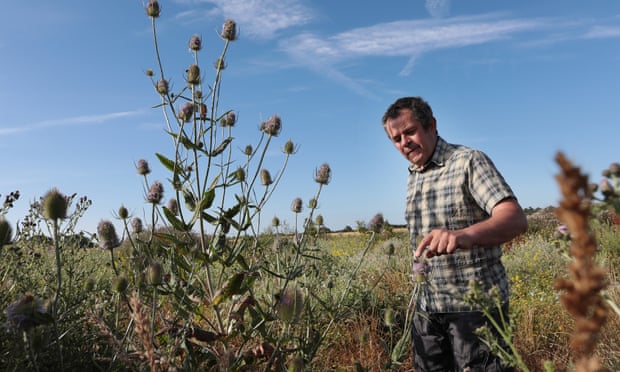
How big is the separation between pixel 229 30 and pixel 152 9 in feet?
1.67

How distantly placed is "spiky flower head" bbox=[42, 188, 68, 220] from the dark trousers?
1.73m

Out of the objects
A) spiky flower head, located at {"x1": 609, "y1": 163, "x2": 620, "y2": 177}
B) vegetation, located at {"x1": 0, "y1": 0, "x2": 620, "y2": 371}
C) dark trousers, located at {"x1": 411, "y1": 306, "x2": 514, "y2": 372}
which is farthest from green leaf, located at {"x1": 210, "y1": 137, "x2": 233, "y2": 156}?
spiky flower head, located at {"x1": 609, "y1": 163, "x2": 620, "y2": 177}

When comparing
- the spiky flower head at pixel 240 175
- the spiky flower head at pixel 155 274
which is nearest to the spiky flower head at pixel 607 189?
the spiky flower head at pixel 155 274

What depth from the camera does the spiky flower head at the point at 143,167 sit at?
3.15 metres

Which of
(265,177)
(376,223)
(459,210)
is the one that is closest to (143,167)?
(265,177)

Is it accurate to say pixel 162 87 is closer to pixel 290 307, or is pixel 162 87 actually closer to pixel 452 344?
pixel 290 307

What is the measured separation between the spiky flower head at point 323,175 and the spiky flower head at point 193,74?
917 millimetres

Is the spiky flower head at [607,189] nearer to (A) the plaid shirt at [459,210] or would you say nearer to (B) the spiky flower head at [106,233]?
(A) the plaid shirt at [459,210]

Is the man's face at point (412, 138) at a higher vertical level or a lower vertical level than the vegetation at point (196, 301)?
higher

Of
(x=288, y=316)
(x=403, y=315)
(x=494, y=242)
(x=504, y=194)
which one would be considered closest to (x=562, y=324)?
(x=403, y=315)

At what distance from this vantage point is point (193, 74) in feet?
9.46

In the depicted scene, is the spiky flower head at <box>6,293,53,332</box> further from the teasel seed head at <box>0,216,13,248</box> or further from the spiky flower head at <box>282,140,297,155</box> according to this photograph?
the spiky flower head at <box>282,140,297,155</box>

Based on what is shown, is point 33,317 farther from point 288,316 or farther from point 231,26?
point 231,26

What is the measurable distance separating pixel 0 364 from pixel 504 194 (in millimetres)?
2382
